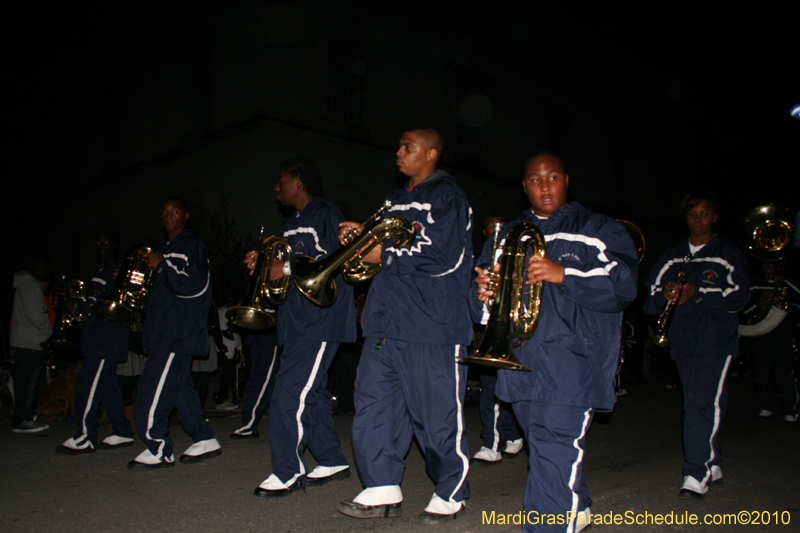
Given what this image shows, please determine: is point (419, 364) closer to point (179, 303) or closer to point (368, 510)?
point (368, 510)

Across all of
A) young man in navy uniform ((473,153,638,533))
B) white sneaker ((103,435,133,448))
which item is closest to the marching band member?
young man in navy uniform ((473,153,638,533))

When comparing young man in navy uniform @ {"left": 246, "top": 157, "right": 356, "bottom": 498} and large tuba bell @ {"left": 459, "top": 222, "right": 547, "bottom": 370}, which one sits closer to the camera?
large tuba bell @ {"left": 459, "top": 222, "right": 547, "bottom": 370}

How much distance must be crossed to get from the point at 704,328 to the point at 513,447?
6.58ft

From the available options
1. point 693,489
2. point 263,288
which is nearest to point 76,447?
point 263,288

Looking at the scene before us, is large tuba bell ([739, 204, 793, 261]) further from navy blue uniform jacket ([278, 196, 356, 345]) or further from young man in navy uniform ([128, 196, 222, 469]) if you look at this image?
young man in navy uniform ([128, 196, 222, 469])

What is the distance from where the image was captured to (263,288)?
4.46 m

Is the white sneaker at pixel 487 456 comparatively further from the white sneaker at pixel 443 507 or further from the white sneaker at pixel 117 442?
the white sneaker at pixel 117 442

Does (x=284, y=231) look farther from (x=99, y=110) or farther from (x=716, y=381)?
(x=99, y=110)

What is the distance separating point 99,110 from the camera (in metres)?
24.1

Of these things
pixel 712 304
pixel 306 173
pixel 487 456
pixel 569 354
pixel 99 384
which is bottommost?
pixel 487 456

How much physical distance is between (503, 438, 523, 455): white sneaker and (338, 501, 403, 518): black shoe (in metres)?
2.09

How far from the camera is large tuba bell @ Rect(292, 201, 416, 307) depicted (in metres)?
3.74

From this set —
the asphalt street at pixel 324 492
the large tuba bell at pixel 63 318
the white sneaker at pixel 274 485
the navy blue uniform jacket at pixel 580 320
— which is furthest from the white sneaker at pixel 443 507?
the large tuba bell at pixel 63 318

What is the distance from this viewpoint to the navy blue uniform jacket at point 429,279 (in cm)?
367
